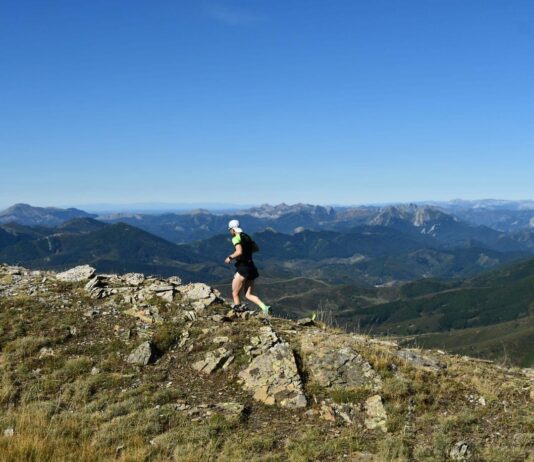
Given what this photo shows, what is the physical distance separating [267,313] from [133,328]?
5769 mm

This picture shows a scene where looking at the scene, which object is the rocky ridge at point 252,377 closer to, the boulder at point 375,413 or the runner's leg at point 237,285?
the boulder at point 375,413

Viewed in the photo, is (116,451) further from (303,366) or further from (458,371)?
(458,371)

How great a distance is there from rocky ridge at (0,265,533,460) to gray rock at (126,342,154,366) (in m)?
0.04

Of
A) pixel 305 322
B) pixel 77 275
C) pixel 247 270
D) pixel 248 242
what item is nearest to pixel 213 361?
pixel 247 270

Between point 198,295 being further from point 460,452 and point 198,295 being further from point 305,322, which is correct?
point 460,452

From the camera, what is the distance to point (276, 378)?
14.6 metres

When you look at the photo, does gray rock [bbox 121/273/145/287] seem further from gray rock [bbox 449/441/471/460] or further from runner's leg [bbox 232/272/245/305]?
gray rock [bbox 449/441/471/460]

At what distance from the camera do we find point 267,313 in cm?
2025

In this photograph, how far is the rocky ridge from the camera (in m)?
11.8


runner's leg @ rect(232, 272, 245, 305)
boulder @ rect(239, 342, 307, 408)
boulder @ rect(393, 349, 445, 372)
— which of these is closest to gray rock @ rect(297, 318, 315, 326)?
runner's leg @ rect(232, 272, 245, 305)

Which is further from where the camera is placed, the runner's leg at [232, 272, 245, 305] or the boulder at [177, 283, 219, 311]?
the boulder at [177, 283, 219, 311]

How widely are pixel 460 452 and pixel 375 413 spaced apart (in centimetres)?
263

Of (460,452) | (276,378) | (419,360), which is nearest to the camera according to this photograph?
(460,452)

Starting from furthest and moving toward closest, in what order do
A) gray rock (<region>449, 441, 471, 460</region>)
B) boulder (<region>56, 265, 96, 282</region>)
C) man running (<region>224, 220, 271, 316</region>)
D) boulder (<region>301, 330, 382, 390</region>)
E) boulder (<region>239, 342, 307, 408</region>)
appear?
boulder (<region>56, 265, 96, 282</region>), man running (<region>224, 220, 271, 316</region>), boulder (<region>301, 330, 382, 390</region>), boulder (<region>239, 342, 307, 408</region>), gray rock (<region>449, 441, 471, 460</region>)
